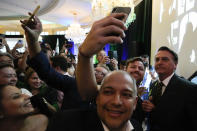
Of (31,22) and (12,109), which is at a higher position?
(31,22)

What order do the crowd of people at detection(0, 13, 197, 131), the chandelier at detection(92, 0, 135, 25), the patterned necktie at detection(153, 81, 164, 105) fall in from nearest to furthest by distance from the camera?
the crowd of people at detection(0, 13, 197, 131) < the patterned necktie at detection(153, 81, 164, 105) < the chandelier at detection(92, 0, 135, 25)

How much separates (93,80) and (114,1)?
3627 mm

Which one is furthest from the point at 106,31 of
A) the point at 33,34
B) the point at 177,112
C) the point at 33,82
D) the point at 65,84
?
the point at 33,82

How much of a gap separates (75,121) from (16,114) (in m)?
0.43

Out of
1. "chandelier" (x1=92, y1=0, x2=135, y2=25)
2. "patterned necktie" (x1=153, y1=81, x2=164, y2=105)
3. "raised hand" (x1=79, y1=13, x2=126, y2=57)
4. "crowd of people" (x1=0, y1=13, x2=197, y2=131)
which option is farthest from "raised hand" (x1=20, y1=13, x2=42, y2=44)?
"chandelier" (x1=92, y1=0, x2=135, y2=25)

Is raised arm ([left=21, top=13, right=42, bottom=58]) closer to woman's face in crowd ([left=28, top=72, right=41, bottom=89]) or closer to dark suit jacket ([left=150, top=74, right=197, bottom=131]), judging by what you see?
woman's face in crowd ([left=28, top=72, right=41, bottom=89])

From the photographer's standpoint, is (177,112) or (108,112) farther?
(177,112)

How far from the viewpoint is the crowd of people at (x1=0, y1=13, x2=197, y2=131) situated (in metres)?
0.80

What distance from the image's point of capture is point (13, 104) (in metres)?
1.11

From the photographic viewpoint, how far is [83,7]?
902cm

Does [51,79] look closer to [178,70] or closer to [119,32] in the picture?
[119,32]

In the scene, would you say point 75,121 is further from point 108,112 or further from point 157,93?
point 157,93

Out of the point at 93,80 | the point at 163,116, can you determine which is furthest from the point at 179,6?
the point at 93,80

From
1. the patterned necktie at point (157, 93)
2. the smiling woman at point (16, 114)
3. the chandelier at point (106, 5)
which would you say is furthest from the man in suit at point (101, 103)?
the chandelier at point (106, 5)
